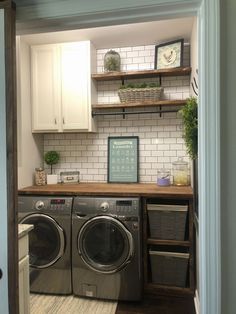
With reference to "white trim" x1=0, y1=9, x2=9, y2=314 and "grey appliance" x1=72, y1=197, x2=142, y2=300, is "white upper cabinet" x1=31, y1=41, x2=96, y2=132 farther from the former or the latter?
"white trim" x1=0, y1=9, x2=9, y2=314

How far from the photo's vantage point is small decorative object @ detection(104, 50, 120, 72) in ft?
9.84

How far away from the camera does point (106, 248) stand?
253 cm

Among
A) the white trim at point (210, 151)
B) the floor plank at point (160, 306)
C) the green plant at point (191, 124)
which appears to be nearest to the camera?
the white trim at point (210, 151)

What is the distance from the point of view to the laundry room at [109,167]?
8.10 feet

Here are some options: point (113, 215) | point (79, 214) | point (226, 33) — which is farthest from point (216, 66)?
point (79, 214)

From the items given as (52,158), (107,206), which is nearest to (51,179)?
(52,158)

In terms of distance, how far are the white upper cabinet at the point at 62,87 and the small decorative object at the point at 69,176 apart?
1.74 ft

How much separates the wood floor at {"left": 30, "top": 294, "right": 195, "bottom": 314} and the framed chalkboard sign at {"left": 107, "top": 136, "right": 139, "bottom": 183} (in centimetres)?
129

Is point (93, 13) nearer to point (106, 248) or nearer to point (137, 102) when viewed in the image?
point (137, 102)

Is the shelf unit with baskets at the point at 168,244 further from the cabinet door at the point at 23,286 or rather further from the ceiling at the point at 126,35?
the ceiling at the point at 126,35

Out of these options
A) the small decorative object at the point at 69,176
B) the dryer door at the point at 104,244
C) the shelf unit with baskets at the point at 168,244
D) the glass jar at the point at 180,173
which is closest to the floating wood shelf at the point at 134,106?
the glass jar at the point at 180,173

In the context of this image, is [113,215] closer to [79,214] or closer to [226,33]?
[79,214]

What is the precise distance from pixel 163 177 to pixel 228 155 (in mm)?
1899

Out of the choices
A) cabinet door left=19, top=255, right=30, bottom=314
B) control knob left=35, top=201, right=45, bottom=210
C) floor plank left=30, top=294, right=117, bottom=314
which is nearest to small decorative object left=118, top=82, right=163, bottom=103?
control knob left=35, top=201, right=45, bottom=210
